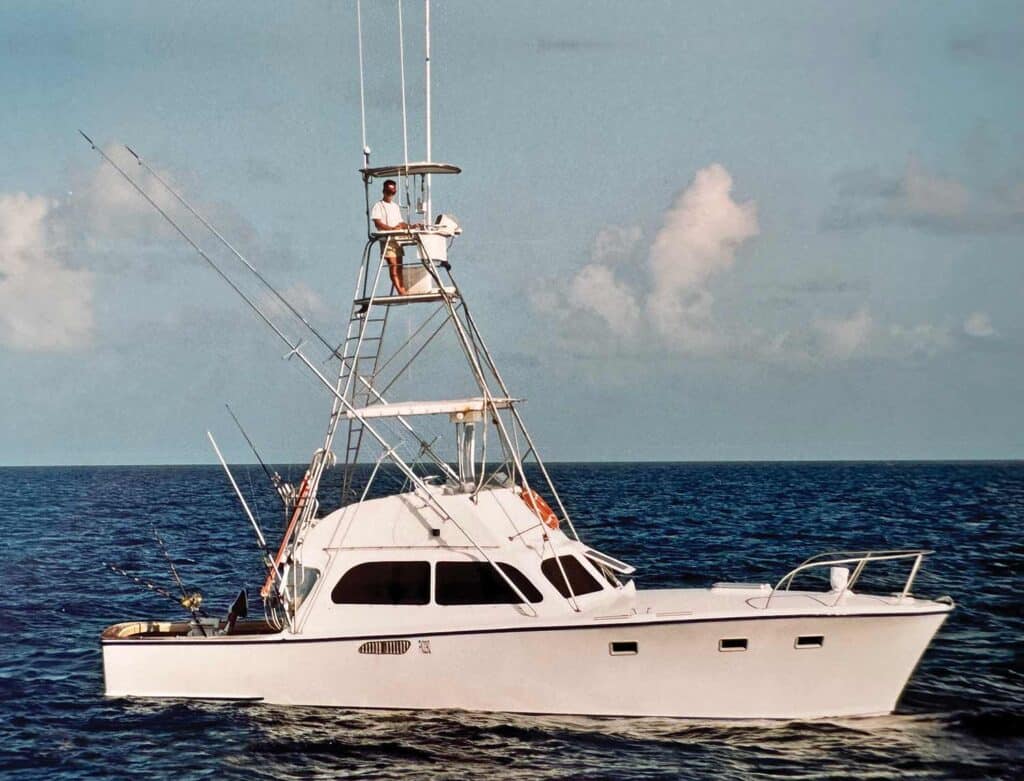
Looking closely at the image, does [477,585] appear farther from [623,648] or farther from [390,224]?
[390,224]

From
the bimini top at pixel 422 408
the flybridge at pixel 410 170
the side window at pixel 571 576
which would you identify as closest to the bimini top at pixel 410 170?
the flybridge at pixel 410 170

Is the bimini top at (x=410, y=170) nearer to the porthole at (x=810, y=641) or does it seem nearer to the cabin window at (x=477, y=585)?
the cabin window at (x=477, y=585)

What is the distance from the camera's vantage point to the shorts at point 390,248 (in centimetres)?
1600

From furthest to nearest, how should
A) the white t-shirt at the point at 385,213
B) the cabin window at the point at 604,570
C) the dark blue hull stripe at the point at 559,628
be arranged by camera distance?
1. the cabin window at the point at 604,570
2. the white t-shirt at the point at 385,213
3. the dark blue hull stripe at the point at 559,628

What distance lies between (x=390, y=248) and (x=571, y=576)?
4.97 meters

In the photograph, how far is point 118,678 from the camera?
1591cm

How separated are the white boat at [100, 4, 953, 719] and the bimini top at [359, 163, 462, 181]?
0.09 feet

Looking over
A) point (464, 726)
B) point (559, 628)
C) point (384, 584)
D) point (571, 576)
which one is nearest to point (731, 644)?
point (559, 628)

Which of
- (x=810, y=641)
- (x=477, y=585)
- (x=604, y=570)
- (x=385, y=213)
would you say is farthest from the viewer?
(x=604, y=570)

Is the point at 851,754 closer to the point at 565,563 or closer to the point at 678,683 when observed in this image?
the point at 678,683

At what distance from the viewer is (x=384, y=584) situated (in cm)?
1545

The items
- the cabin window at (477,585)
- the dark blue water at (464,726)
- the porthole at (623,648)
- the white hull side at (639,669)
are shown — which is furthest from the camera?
the cabin window at (477,585)

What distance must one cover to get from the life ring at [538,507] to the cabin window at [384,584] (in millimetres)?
1736

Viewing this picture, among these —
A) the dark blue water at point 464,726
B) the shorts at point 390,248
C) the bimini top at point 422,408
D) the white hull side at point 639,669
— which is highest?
the shorts at point 390,248
